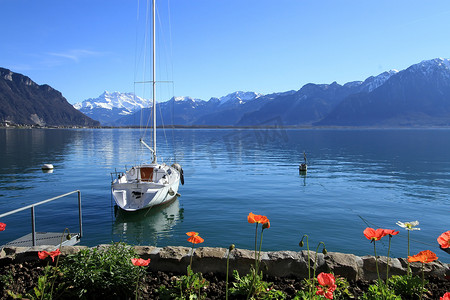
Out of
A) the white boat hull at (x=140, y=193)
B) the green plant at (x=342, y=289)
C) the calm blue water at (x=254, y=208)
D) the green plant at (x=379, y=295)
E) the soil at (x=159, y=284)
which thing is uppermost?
the green plant at (x=379, y=295)

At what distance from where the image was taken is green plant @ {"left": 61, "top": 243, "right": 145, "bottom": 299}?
16.1ft

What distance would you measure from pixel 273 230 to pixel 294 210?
428 centimetres

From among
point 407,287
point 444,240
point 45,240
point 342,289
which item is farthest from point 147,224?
point 444,240

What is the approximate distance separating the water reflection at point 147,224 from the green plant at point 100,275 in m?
8.88

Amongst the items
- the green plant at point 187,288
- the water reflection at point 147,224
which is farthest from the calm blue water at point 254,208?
the green plant at point 187,288

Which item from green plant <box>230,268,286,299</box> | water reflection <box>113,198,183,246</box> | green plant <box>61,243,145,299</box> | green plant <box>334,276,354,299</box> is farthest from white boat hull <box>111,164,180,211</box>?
green plant <box>334,276,354,299</box>

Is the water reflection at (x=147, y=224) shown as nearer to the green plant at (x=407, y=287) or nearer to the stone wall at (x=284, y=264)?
the stone wall at (x=284, y=264)

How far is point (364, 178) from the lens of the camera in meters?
31.9

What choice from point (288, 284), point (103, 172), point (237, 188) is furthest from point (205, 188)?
point (288, 284)

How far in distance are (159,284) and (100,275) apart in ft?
3.36

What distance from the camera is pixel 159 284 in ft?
18.3

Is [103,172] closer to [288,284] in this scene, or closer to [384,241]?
[384,241]

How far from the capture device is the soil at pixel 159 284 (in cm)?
526

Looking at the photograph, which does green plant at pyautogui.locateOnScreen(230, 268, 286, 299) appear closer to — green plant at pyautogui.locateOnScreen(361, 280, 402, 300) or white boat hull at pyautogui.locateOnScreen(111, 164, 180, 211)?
green plant at pyautogui.locateOnScreen(361, 280, 402, 300)
